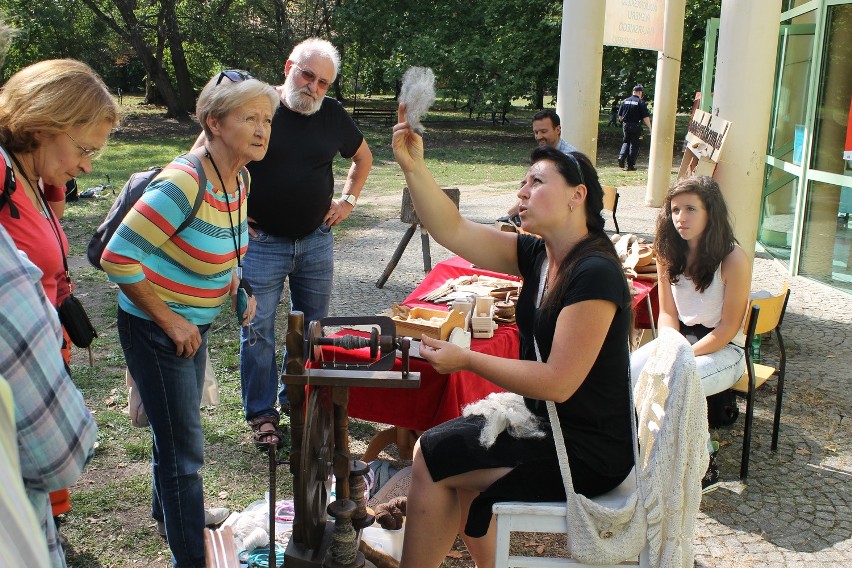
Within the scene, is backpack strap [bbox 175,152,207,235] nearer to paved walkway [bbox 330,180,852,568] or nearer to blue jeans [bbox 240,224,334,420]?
blue jeans [bbox 240,224,334,420]

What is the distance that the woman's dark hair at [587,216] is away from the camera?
2502mm

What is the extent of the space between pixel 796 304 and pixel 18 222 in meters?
6.47

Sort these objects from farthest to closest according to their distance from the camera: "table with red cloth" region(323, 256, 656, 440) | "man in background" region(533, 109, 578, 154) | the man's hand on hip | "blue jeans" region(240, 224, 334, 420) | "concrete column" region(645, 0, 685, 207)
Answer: "concrete column" region(645, 0, 685, 207)
"man in background" region(533, 109, 578, 154)
the man's hand on hip
"blue jeans" region(240, 224, 334, 420)
"table with red cloth" region(323, 256, 656, 440)

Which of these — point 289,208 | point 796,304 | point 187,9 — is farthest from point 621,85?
point 289,208

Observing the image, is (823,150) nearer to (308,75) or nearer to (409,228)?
(409,228)

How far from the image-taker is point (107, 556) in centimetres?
323

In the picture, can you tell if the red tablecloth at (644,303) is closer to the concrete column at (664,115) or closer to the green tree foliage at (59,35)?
the concrete column at (664,115)

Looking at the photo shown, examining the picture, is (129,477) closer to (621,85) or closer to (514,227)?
(514,227)

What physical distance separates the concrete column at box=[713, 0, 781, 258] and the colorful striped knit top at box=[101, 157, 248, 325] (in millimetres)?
3542

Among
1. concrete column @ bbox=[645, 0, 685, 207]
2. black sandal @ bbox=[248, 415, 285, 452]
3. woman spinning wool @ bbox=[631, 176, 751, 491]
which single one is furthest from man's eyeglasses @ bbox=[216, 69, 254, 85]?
concrete column @ bbox=[645, 0, 685, 207]

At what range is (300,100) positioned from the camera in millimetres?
3912

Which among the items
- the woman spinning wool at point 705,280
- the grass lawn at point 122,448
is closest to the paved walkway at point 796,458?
the woman spinning wool at point 705,280

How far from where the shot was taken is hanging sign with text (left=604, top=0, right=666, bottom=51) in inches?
305

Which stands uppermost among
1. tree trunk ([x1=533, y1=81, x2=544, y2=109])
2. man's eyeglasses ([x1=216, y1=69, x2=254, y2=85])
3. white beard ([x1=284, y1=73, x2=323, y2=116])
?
tree trunk ([x1=533, y1=81, x2=544, y2=109])
